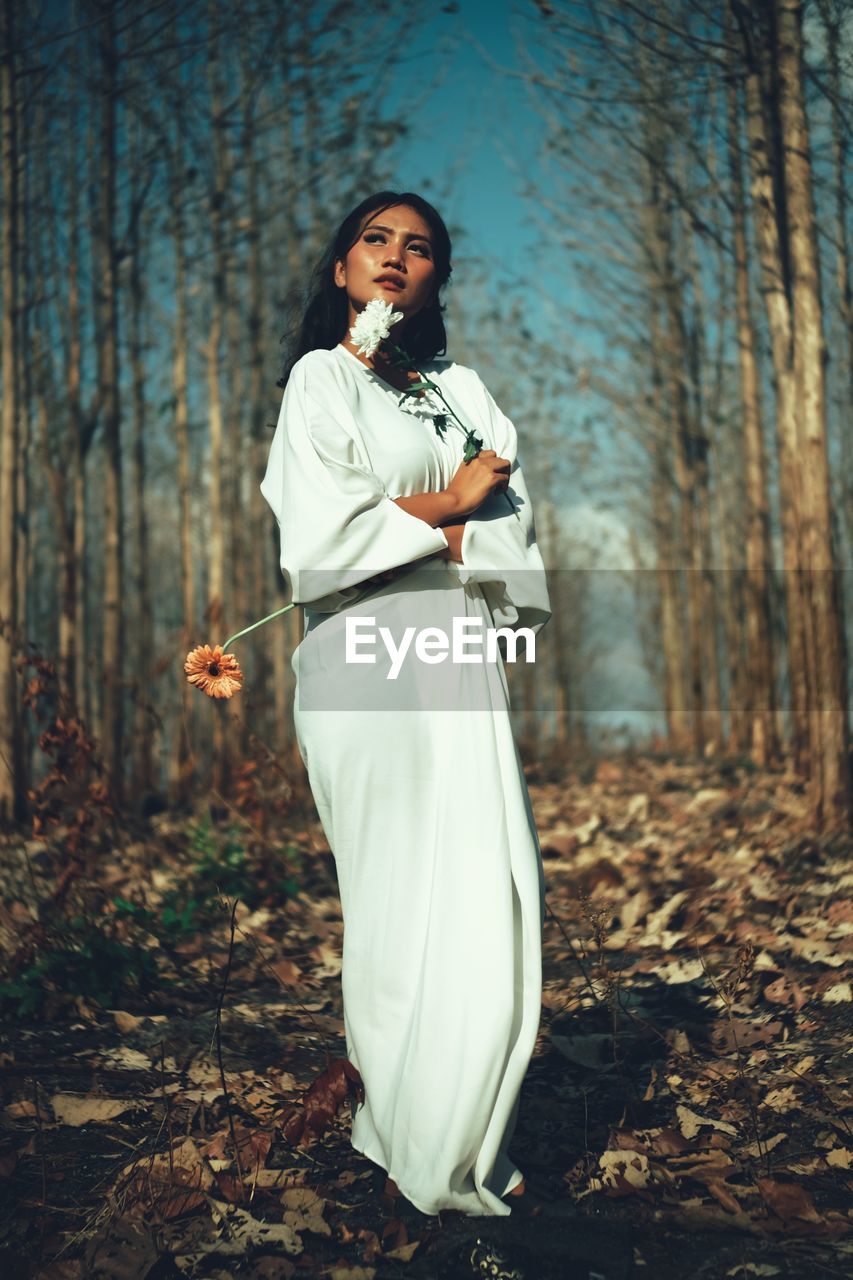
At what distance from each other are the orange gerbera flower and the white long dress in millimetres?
159

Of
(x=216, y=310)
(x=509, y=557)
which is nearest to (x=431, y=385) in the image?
(x=509, y=557)

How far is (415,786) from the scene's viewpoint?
2434 millimetres

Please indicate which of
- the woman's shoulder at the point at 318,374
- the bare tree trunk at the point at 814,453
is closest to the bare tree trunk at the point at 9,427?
the bare tree trunk at the point at 814,453

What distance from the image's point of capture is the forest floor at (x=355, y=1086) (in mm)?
2260

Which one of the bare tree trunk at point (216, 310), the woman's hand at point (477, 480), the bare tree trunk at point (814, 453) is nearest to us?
the woman's hand at point (477, 480)

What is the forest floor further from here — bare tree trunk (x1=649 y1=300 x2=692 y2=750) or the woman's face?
bare tree trunk (x1=649 y1=300 x2=692 y2=750)

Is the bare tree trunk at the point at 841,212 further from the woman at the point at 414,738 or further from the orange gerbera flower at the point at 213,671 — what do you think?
the orange gerbera flower at the point at 213,671

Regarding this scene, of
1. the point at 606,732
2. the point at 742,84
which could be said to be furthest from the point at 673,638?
the point at 742,84

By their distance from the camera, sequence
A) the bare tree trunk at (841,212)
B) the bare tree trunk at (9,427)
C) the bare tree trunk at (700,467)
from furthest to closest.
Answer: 1. the bare tree trunk at (700,467)
2. the bare tree trunk at (9,427)
3. the bare tree trunk at (841,212)

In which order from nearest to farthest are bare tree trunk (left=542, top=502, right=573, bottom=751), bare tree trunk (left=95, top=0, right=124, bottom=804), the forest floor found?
the forest floor
bare tree trunk (left=95, top=0, right=124, bottom=804)
bare tree trunk (left=542, top=502, right=573, bottom=751)

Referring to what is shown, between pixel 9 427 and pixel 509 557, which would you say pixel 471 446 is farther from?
pixel 9 427

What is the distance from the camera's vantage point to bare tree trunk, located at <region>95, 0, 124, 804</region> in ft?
24.9

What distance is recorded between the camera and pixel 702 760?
9773 mm

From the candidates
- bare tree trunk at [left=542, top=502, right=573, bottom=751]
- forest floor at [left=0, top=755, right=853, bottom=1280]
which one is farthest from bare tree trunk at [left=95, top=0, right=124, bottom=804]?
bare tree trunk at [left=542, top=502, right=573, bottom=751]
